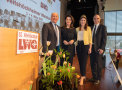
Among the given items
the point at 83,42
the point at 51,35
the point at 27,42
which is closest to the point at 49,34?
the point at 51,35

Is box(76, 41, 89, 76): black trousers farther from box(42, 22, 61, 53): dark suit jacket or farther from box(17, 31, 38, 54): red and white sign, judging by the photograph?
box(17, 31, 38, 54): red and white sign

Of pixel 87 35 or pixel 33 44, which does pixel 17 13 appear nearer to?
pixel 87 35

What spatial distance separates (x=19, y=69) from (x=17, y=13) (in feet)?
6.04

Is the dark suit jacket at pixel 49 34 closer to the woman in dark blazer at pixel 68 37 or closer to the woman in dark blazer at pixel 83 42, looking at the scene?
the woman in dark blazer at pixel 68 37

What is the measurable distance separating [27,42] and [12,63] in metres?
0.18

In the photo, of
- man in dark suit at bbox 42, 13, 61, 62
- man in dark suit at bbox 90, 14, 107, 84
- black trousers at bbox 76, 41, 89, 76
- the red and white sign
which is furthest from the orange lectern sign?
man in dark suit at bbox 90, 14, 107, 84

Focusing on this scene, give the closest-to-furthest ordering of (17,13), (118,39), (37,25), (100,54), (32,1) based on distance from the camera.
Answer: (100,54)
(17,13)
(32,1)
(37,25)
(118,39)

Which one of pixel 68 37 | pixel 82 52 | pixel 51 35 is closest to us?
pixel 51 35

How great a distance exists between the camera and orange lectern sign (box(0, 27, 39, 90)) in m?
0.63

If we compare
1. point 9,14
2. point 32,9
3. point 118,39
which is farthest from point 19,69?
point 118,39

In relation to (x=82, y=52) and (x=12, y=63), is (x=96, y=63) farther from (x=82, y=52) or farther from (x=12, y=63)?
(x=12, y=63)

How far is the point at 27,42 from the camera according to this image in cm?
79

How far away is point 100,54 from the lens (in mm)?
2102

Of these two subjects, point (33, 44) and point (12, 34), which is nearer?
point (12, 34)
